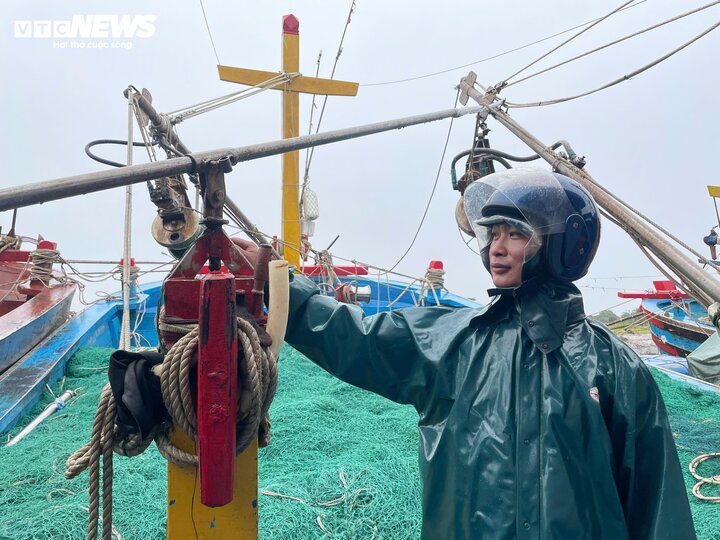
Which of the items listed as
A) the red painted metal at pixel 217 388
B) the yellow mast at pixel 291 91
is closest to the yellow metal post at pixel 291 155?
the yellow mast at pixel 291 91

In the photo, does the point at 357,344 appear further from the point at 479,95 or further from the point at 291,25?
the point at 291,25

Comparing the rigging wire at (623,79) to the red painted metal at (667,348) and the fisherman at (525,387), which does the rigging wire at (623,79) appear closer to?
the fisherman at (525,387)

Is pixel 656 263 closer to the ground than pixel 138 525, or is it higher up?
higher up

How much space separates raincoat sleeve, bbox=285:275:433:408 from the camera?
151 cm

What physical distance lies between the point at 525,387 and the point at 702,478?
9.98ft

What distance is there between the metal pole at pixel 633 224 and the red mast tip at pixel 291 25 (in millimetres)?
6238

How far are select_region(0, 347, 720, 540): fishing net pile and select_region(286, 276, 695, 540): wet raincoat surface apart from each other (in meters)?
1.26

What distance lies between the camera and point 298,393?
468 centimetres

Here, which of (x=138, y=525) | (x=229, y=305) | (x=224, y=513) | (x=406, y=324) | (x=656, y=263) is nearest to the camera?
(x=229, y=305)

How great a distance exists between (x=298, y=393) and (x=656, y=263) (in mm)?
3180

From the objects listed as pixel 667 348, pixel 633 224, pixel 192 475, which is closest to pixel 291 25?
pixel 633 224

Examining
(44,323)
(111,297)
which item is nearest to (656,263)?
(44,323)

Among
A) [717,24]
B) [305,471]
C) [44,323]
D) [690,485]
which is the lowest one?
[690,485]

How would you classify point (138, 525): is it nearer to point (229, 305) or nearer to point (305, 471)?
point (305, 471)
